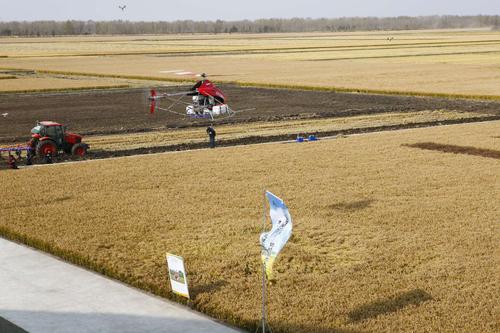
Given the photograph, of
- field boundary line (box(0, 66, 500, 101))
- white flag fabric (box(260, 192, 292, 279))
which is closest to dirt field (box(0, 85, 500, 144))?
field boundary line (box(0, 66, 500, 101))

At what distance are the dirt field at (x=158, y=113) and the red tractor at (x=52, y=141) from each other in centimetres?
611

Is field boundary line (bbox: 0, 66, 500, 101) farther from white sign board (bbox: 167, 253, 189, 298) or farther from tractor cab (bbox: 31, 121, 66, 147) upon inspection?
white sign board (bbox: 167, 253, 189, 298)

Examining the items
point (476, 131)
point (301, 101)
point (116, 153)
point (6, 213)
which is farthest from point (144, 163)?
point (301, 101)

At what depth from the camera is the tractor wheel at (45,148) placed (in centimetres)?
3109

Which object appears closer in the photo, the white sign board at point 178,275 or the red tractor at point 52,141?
the white sign board at point 178,275

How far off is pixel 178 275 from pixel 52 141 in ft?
62.0

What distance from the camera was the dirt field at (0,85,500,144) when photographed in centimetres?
4369

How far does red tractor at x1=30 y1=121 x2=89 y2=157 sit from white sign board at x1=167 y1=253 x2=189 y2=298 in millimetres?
17623

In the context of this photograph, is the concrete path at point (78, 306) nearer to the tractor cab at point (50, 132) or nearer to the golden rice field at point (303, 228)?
the golden rice field at point (303, 228)

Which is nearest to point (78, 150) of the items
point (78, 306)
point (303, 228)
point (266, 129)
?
point (266, 129)

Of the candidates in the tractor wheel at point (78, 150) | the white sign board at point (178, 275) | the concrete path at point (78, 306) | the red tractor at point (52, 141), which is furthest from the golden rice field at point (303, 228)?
the tractor wheel at point (78, 150)

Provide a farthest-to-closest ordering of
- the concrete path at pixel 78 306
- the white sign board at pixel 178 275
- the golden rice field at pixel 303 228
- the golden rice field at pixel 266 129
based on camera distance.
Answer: the golden rice field at pixel 266 129, the white sign board at pixel 178 275, the golden rice field at pixel 303 228, the concrete path at pixel 78 306

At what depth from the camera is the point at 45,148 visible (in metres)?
31.3

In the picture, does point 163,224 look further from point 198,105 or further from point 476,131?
point 476,131
